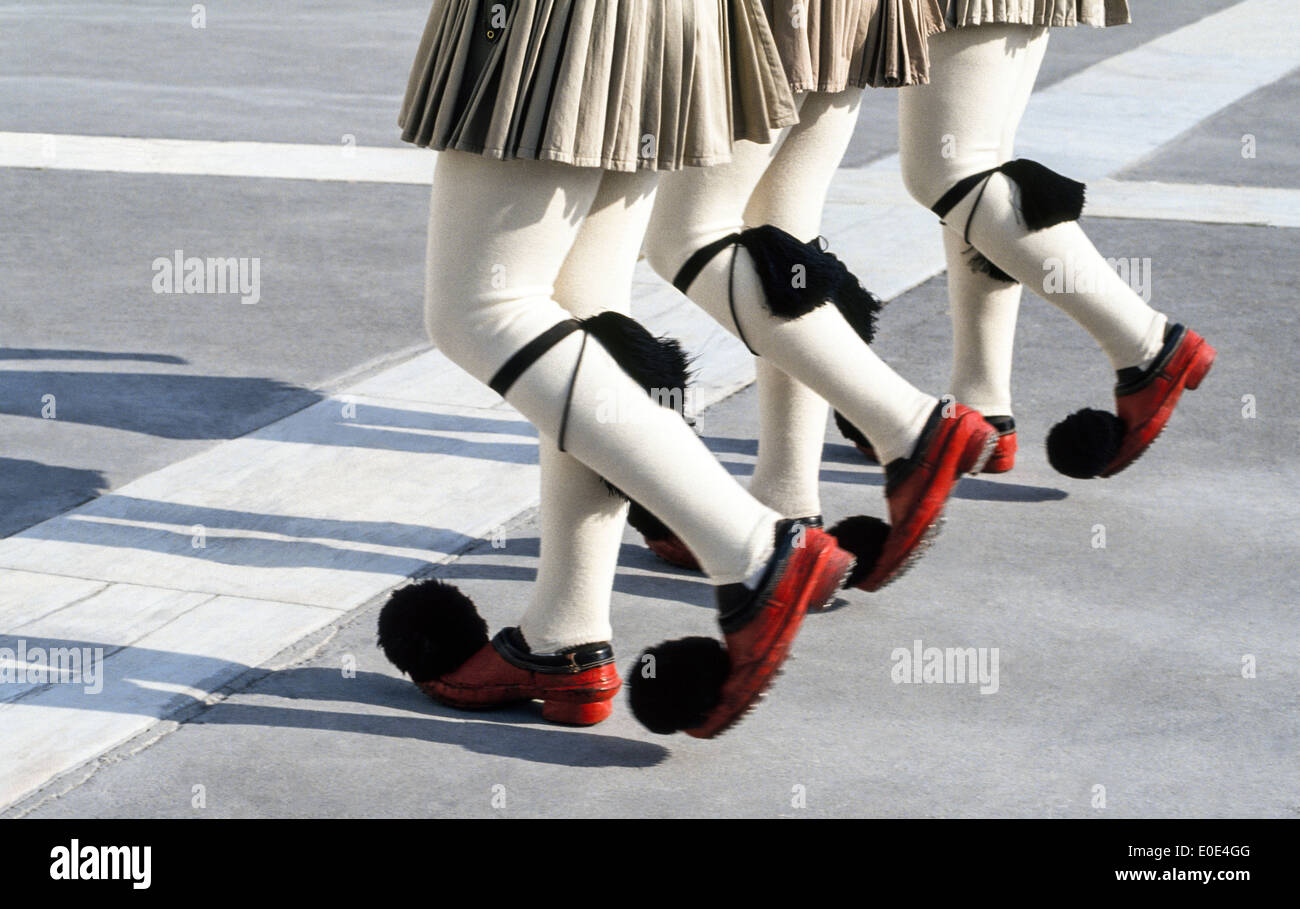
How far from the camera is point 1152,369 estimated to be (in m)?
4.04

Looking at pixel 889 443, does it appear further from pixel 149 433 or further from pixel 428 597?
pixel 149 433

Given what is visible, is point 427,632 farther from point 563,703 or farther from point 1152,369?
point 1152,369

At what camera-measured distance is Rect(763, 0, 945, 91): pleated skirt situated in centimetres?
328

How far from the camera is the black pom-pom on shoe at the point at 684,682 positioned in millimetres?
2848

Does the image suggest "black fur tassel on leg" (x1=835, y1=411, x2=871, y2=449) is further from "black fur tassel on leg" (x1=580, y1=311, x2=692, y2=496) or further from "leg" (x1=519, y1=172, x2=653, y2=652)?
"black fur tassel on leg" (x1=580, y1=311, x2=692, y2=496)

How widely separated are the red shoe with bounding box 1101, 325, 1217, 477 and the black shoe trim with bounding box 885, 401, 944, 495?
3.00ft

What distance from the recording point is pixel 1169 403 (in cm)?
406

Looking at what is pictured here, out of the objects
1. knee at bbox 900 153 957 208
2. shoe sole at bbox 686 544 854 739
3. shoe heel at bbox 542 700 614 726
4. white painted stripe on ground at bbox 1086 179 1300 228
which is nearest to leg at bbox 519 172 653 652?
shoe heel at bbox 542 700 614 726

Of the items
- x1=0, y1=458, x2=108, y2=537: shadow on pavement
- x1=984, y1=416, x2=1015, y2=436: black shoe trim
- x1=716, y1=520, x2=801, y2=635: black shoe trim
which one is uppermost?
x1=716, y1=520, x2=801, y2=635: black shoe trim

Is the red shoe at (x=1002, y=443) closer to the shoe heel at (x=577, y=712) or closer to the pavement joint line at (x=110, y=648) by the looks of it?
the shoe heel at (x=577, y=712)

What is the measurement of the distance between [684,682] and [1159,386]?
5.62 feet

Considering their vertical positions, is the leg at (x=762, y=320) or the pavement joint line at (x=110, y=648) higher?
the leg at (x=762, y=320)

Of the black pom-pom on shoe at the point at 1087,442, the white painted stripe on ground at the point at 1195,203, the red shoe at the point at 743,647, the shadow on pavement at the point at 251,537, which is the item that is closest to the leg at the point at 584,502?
the red shoe at the point at 743,647

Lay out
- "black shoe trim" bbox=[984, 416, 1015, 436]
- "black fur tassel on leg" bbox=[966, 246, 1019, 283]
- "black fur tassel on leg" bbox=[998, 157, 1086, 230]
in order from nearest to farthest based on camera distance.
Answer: "black fur tassel on leg" bbox=[998, 157, 1086, 230] < "black fur tassel on leg" bbox=[966, 246, 1019, 283] < "black shoe trim" bbox=[984, 416, 1015, 436]
